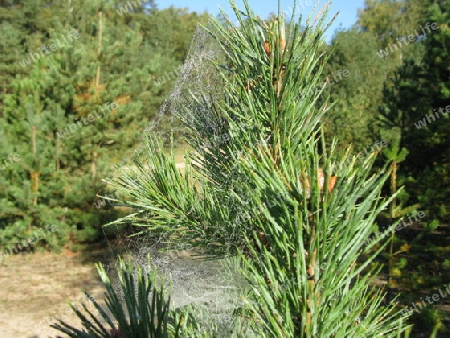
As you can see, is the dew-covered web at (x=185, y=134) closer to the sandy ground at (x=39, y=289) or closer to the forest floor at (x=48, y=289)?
the forest floor at (x=48, y=289)

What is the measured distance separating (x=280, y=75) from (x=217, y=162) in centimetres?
34

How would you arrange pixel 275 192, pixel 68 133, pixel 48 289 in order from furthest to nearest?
1. pixel 68 133
2. pixel 48 289
3. pixel 275 192

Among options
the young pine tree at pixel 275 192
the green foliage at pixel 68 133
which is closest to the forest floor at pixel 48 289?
the green foliage at pixel 68 133

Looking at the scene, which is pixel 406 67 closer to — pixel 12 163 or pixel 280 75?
pixel 12 163

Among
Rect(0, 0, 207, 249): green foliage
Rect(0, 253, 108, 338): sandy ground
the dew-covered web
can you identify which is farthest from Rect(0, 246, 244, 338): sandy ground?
the dew-covered web

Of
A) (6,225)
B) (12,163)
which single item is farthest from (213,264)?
(6,225)

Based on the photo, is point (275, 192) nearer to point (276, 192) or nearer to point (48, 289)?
point (276, 192)

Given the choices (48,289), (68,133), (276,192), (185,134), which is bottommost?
(48,289)

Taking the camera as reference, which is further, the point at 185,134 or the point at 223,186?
the point at 185,134

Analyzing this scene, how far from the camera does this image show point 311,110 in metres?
1.11

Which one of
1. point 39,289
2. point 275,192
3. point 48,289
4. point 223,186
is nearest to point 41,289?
point 39,289

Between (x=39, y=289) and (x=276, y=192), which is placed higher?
(x=276, y=192)

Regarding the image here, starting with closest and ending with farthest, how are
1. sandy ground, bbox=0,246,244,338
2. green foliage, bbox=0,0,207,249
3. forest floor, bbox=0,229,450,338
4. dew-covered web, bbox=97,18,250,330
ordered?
dew-covered web, bbox=97,18,250,330 < forest floor, bbox=0,229,450,338 < sandy ground, bbox=0,246,244,338 < green foliage, bbox=0,0,207,249

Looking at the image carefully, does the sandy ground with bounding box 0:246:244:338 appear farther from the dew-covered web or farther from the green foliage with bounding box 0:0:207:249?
the dew-covered web
